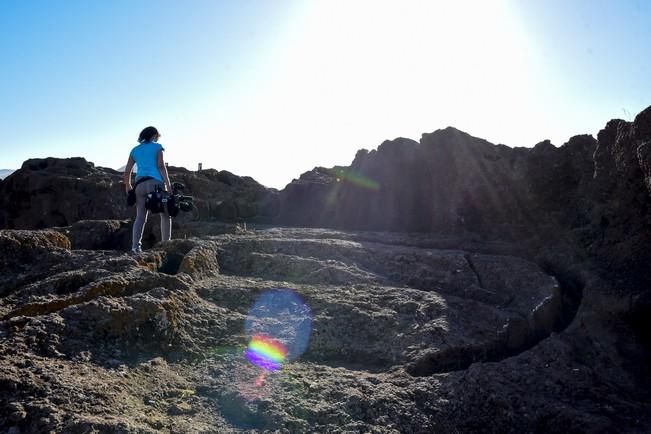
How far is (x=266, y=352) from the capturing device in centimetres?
465

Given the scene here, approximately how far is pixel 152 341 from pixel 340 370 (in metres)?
1.60

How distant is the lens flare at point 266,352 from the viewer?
443 cm

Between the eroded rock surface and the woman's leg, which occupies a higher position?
the woman's leg

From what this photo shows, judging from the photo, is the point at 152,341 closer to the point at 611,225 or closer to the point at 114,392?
the point at 114,392

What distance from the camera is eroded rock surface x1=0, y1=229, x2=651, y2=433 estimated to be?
11.7 feet

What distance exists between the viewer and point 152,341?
14.3 ft

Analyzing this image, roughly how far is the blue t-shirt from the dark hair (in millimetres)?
91

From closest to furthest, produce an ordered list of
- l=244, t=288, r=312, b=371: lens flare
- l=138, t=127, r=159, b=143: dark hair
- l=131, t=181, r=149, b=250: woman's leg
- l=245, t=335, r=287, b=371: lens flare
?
l=245, t=335, r=287, b=371: lens flare < l=244, t=288, r=312, b=371: lens flare < l=131, t=181, r=149, b=250: woman's leg < l=138, t=127, r=159, b=143: dark hair

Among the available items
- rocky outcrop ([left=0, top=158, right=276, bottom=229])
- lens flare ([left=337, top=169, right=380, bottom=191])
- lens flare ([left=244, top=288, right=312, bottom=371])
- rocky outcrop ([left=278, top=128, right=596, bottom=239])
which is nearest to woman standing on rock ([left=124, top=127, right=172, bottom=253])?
lens flare ([left=244, top=288, right=312, bottom=371])

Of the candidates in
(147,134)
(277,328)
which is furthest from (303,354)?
(147,134)

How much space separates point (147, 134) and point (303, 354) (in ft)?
15.7

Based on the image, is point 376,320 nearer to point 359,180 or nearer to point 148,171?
point 148,171

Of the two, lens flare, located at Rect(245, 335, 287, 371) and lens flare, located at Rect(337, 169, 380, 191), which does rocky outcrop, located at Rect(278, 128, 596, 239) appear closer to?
lens flare, located at Rect(337, 169, 380, 191)

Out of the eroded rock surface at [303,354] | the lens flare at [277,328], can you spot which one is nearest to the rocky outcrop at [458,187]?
the eroded rock surface at [303,354]
